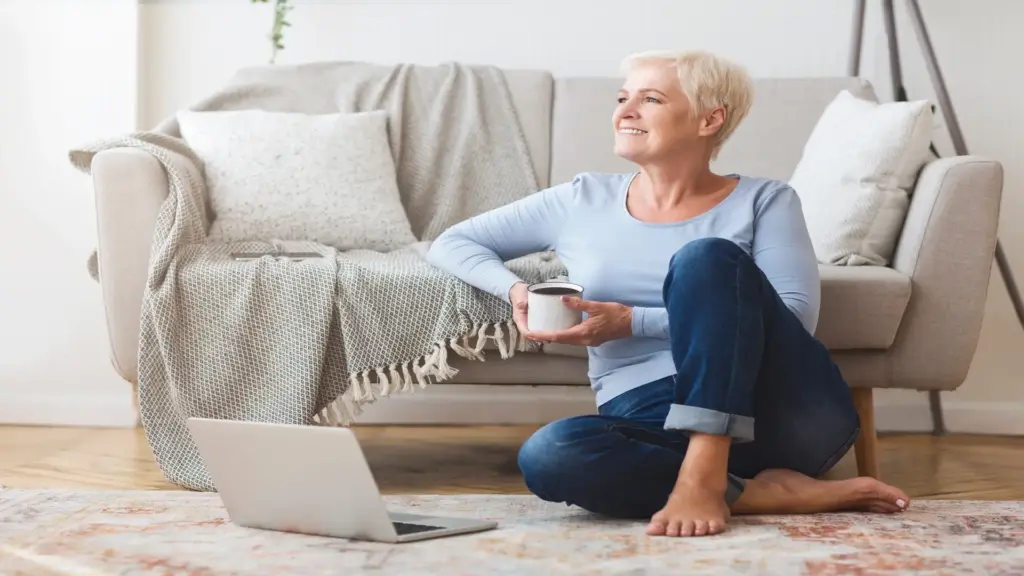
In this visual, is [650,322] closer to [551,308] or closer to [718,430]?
[551,308]

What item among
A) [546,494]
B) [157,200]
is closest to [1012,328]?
[546,494]

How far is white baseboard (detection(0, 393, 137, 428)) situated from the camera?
120 inches

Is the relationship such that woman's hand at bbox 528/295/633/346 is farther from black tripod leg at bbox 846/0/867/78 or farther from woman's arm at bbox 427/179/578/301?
black tripod leg at bbox 846/0/867/78

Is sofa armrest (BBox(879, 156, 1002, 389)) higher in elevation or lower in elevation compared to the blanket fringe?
higher

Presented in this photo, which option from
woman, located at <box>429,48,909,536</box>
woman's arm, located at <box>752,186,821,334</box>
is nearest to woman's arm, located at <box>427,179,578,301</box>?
woman, located at <box>429,48,909,536</box>

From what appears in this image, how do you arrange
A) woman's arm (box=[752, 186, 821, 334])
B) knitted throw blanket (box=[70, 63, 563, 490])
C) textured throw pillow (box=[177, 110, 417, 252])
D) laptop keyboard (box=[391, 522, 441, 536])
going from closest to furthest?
1. laptop keyboard (box=[391, 522, 441, 536])
2. woman's arm (box=[752, 186, 821, 334])
3. knitted throw blanket (box=[70, 63, 563, 490])
4. textured throw pillow (box=[177, 110, 417, 252])

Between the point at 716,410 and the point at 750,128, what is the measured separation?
1465mm

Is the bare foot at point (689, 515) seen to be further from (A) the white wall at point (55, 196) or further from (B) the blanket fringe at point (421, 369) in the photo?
(A) the white wall at point (55, 196)

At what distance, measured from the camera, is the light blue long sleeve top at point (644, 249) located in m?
1.70

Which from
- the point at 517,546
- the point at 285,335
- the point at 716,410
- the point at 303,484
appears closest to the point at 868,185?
the point at 716,410

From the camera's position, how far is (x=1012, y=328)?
10.2ft

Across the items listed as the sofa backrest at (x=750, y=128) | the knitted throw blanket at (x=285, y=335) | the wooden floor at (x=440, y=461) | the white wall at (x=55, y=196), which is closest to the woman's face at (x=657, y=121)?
the knitted throw blanket at (x=285, y=335)

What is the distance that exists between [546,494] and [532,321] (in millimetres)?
267

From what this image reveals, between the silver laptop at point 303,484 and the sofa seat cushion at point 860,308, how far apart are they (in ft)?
3.12
